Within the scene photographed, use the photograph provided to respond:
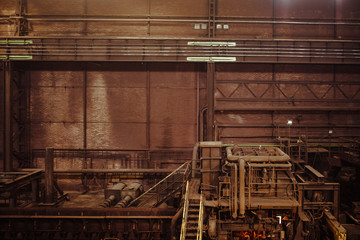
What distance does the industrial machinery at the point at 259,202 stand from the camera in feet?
28.2

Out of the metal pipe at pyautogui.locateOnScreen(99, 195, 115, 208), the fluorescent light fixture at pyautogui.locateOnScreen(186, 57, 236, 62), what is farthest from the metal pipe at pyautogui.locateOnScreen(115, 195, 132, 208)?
the fluorescent light fixture at pyautogui.locateOnScreen(186, 57, 236, 62)

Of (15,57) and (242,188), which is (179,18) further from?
(242,188)

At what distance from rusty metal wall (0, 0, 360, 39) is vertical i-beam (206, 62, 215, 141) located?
242 cm

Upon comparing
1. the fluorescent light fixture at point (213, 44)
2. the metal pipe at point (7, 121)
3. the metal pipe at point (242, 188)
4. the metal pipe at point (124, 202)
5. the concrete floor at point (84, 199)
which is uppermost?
the fluorescent light fixture at point (213, 44)

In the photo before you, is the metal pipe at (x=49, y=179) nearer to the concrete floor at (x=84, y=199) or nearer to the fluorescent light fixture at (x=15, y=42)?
the concrete floor at (x=84, y=199)

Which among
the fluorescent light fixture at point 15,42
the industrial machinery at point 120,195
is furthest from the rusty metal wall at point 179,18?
the industrial machinery at point 120,195

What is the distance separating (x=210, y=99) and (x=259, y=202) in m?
6.95

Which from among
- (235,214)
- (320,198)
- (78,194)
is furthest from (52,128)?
(320,198)

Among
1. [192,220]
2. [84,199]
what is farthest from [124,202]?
[192,220]

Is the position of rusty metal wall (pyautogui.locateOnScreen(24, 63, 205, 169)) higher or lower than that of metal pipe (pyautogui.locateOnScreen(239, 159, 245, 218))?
higher

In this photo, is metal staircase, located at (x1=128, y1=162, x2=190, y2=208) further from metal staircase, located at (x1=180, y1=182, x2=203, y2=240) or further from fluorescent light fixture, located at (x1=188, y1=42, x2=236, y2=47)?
fluorescent light fixture, located at (x1=188, y1=42, x2=236, y2=47)

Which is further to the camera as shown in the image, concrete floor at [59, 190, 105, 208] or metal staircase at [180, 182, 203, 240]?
concrete floor at [59, 190, 105, 208]

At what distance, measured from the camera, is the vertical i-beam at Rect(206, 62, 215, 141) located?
13.9 meters

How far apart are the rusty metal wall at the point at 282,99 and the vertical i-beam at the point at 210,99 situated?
0.80 meters
